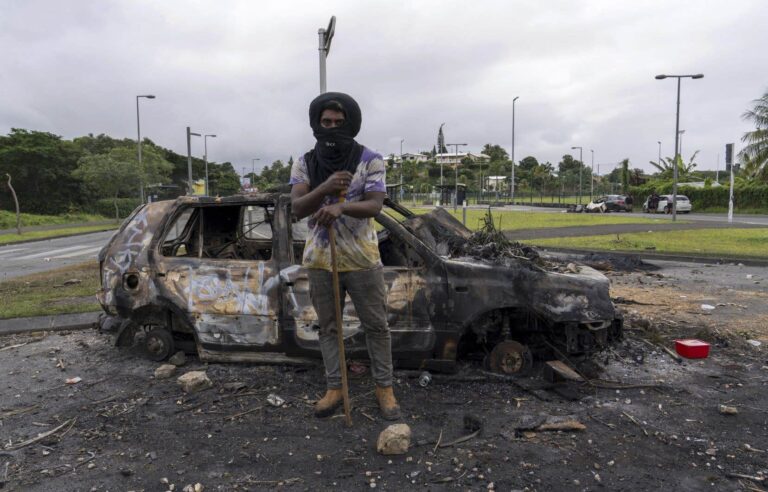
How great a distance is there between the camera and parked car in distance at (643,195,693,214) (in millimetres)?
35000

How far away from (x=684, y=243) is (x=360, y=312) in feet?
45.2

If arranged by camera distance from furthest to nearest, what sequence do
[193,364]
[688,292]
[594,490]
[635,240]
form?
[635,240]
[688,292]
[193,364]
[594,490]

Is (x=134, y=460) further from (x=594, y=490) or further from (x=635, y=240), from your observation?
(x=635, y=240)

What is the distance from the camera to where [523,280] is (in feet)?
12.7

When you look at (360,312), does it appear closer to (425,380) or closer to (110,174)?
(425,380)

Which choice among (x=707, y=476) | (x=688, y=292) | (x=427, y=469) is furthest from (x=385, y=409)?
(x=688, y=292)

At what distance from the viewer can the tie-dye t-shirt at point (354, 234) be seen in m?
3.24

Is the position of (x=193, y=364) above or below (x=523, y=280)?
below

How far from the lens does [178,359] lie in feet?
14.4

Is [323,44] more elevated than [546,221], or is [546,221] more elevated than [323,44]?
[323,44]

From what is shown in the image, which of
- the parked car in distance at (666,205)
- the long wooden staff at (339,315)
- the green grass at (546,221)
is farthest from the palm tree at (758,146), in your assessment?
the long wooden staff at (339,315)

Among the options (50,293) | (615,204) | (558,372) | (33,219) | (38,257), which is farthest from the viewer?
(615,204)

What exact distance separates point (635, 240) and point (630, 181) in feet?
151

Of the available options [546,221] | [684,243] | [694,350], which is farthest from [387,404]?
[546,221]
